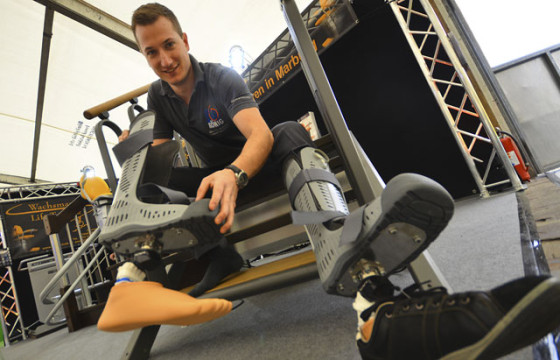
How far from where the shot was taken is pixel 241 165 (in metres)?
0.78

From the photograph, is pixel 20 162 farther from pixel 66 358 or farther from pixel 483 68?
pixel 483 68

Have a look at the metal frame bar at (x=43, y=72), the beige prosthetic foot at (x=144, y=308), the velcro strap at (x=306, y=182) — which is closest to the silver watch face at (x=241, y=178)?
the velcro strap at (x=306, y=182)

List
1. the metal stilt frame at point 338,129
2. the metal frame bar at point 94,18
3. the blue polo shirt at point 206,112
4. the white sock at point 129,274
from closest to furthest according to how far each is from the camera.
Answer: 1. the white sock at point 129,274
2. the metal stilt frame at point 338,129
3. the blue polo shirt at point 206,112
4. the metal frame bar at point 94,18

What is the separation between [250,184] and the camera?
1.11 metres

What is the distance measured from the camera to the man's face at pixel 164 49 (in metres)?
1.01

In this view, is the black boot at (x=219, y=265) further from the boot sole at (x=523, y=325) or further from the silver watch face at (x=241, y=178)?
the boot sole at (x=523, y=325)

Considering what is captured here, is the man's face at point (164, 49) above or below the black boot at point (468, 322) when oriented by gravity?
above

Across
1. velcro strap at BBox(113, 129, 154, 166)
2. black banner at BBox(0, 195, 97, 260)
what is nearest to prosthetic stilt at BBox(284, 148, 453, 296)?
velcro strap at BBox(113, 129, 154, 166)

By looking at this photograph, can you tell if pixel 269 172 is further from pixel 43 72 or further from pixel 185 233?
pixel 43 72

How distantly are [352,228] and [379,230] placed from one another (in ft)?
0.14

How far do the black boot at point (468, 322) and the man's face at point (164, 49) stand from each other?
3.44ft

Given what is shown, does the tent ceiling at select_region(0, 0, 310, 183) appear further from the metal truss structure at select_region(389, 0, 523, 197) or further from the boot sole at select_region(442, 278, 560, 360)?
the boot sole at select_region(442, 278, 560, 360)

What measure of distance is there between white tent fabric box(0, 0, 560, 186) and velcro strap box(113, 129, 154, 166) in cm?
399

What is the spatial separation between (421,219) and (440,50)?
10.8ft
